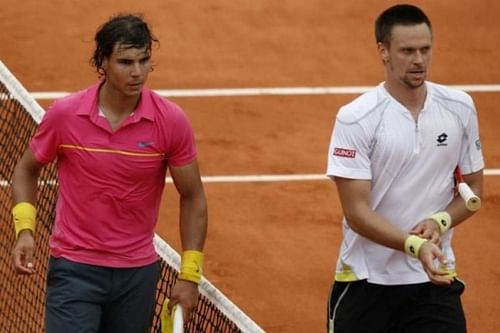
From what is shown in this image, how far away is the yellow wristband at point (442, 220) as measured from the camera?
6637 mm

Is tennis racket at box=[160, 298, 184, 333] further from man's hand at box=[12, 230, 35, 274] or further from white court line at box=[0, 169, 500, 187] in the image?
white court line at box=[0, 169, 500, 187]

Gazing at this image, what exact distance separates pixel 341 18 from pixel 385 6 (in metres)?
0.50

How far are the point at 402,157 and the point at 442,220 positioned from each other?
1.10 feet

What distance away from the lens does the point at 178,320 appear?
6637 mm

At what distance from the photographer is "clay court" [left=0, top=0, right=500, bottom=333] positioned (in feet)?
34.8

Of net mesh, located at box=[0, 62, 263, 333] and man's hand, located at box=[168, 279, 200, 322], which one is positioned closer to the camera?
man's hand, located at box=[168, 279, 200, 322]

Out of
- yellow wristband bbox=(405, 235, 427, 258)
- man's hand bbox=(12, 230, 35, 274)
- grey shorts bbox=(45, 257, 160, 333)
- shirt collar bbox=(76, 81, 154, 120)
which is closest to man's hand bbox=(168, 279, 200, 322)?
grey shorts bbox=(45, 257, 160, 333)

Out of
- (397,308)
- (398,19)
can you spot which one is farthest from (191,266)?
(398,19)

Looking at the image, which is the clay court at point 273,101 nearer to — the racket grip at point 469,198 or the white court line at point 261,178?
the white court line at point 261,178


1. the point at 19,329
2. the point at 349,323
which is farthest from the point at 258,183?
the point at 349,323

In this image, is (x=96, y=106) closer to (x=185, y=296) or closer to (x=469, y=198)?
(x=185, y=296)

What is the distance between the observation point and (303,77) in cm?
1403

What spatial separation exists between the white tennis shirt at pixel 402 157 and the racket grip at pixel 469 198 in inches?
4.9

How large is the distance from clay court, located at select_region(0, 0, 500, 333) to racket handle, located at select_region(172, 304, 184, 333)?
10.7ft
